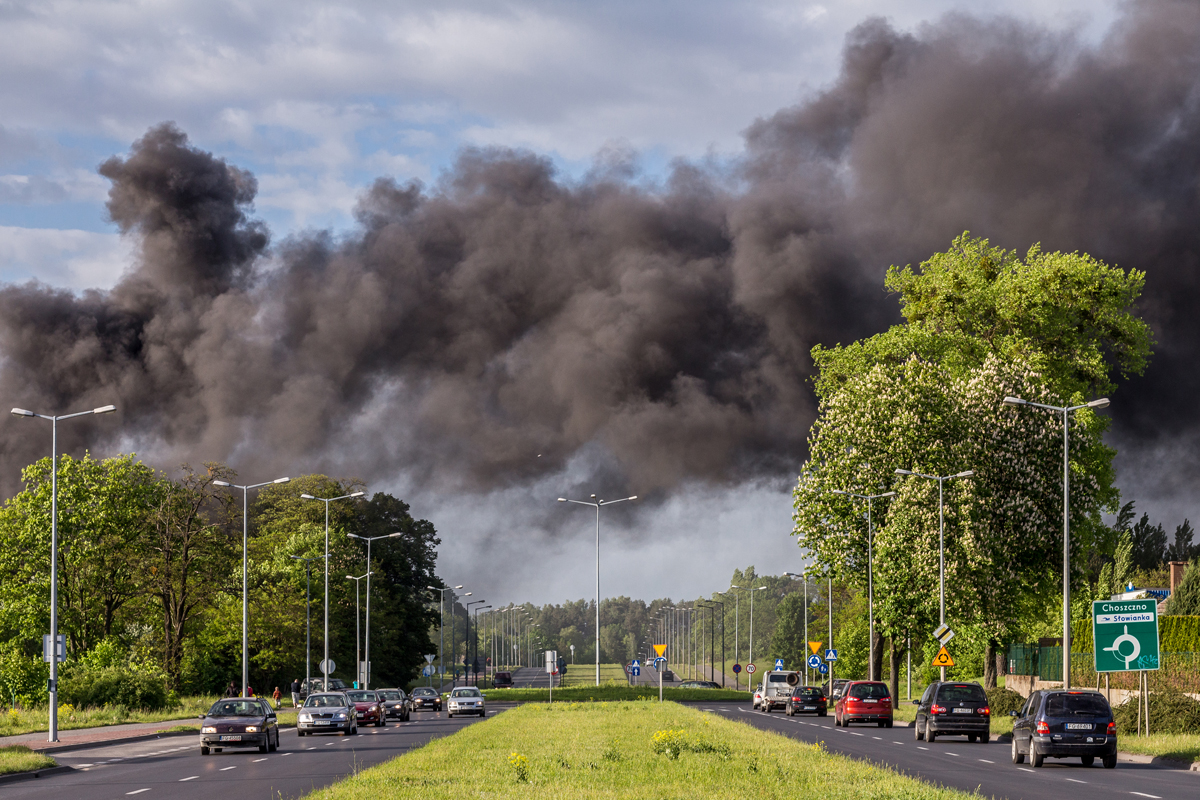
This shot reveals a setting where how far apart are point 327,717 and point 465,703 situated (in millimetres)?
17871

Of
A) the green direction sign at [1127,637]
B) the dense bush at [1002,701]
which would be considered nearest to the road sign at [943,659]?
the dense bush at [1002,701]

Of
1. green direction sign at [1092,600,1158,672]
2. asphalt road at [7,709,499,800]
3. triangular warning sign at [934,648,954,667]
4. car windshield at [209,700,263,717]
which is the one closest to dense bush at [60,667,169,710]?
asphalt road at [7,709,499,800]

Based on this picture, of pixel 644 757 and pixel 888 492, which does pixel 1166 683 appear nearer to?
pixel 888 492

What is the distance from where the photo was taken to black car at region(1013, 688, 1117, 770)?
94.8 ft

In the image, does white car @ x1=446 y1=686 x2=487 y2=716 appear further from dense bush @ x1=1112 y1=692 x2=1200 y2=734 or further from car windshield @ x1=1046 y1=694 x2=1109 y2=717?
car windshield @ x1=1046 y1=694 x2=1109 y2=717

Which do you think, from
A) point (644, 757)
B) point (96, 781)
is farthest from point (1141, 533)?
point (96, 781)

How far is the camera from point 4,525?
73.4 metres

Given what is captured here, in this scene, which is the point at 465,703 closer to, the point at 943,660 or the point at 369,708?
the point at 369,708

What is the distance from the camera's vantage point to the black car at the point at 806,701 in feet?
209

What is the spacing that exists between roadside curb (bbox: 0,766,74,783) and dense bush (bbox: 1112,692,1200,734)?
89.0 feet

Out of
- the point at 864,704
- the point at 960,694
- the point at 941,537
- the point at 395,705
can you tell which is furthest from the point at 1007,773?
Result: the point at 395,705

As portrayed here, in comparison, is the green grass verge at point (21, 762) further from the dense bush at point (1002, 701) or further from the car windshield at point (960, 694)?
the dense bush at point (1002, 701)

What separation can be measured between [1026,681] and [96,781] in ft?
153

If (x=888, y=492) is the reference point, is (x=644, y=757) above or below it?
below
